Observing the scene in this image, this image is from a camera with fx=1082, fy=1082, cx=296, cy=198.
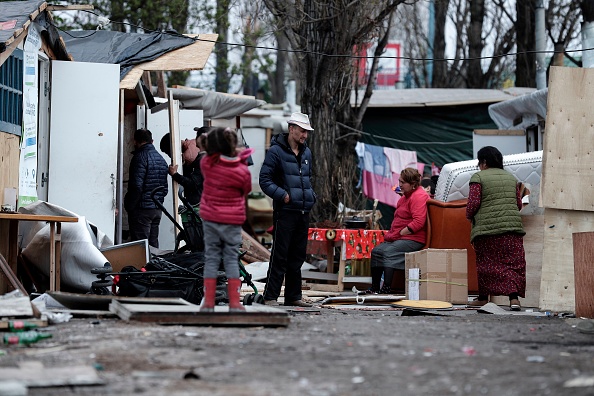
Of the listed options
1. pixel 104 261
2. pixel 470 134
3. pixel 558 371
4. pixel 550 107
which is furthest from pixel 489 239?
pixel 470 134

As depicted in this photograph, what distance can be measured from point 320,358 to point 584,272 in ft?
13.8

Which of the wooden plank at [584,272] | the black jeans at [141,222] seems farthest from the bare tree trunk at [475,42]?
the wooden plank at [584,272]

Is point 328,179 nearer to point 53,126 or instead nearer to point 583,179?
point 53,126

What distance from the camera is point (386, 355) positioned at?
638 centimetres

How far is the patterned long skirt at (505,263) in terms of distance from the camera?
11734 millimetres

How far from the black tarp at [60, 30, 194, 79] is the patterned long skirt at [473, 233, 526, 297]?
6.04 m

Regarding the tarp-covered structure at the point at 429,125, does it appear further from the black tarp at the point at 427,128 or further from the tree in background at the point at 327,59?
the tree in background at the point at 327,59

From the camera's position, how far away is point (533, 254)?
487 inches

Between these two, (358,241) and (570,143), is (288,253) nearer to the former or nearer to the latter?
(570,143)

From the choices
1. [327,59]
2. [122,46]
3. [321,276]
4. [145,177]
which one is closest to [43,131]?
[145,177]

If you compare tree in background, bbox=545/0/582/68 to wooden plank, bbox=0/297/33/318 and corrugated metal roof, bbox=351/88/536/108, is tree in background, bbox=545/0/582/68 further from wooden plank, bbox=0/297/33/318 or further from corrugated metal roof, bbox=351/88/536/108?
wooden plank, bbox=0/297/33/318

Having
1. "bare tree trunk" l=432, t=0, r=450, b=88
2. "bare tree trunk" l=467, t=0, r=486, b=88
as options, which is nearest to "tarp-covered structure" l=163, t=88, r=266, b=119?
"bare tree trunk" l=467, t=0, r=486, b=88

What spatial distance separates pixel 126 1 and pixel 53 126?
1369 centimetres

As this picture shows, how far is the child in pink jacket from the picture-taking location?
332 inches
